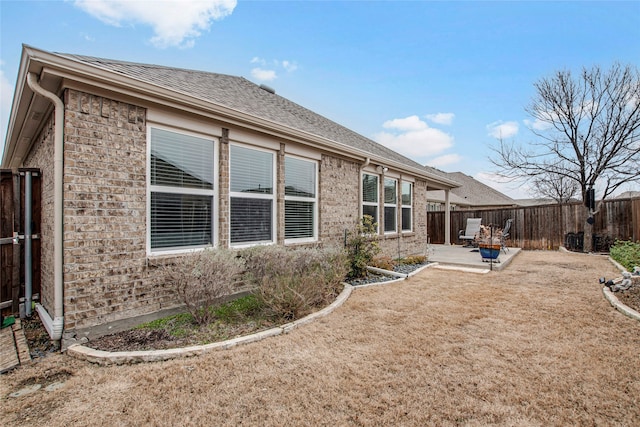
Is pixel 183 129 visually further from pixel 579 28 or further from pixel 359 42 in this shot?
pixel 579 28

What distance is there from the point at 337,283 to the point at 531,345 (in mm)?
3015

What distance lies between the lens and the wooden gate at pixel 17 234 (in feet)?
15.0

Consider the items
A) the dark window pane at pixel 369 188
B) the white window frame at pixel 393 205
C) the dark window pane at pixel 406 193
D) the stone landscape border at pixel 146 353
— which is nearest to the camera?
the stone landscape border at pixel 146 353

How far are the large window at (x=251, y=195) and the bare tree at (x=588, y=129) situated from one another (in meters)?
13.0

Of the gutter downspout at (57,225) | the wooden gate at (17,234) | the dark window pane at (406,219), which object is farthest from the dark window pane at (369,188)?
the wooden gate at (17,234)

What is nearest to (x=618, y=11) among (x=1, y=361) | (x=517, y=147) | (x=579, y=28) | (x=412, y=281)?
(x=579, y=28)

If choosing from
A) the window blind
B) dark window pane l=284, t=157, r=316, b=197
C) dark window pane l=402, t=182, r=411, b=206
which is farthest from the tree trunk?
the window blind

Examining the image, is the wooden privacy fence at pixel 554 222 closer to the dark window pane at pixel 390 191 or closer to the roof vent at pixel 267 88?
the dark window pane at pixel 390 191

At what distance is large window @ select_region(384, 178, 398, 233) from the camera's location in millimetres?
9562

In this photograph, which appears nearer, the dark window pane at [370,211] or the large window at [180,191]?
the large window at [180,191]

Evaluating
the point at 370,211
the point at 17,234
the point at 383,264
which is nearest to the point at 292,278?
the point at 383,264

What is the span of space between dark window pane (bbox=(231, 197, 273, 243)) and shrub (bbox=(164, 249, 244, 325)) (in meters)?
1.23

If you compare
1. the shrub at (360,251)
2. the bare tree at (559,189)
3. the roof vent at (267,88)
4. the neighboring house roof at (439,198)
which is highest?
the roof vent at (267,88)

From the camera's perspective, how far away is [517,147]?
1476 centimetres
